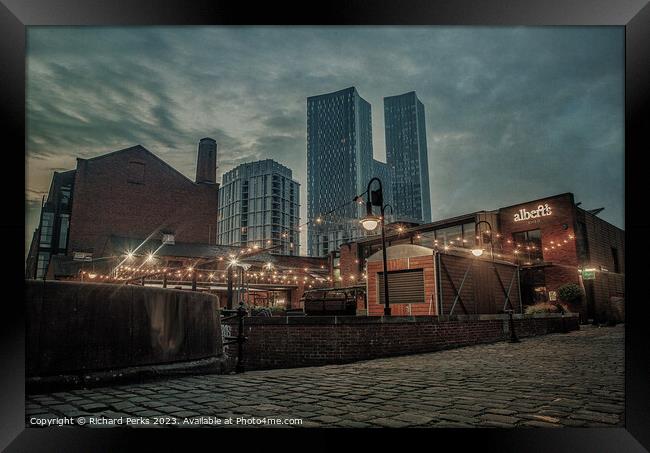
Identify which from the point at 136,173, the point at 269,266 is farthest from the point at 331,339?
the point at 136,173

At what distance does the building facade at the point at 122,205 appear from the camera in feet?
101

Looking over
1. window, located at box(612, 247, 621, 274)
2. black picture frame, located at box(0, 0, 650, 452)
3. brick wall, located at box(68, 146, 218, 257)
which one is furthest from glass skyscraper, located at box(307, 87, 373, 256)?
black picture frame, located at box(0, 0, 650, 452)

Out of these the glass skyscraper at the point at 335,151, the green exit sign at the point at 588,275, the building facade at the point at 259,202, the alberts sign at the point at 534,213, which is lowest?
the green exit sign at the point at 588,275

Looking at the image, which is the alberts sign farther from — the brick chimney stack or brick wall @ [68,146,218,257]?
the brick chimney stack

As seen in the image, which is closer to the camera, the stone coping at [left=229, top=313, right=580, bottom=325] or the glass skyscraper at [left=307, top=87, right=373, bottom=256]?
the stone coping at [left=229, top=313, right=580, bottom=325]

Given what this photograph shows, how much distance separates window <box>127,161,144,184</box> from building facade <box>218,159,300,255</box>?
174 ft

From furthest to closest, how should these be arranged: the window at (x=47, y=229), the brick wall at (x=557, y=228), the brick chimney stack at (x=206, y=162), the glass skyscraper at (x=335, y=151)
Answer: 1. the glass skyscraper at (x=335, y=151)
2. the brick chimney stack at (x=206, y=162)
3. the window at (x=47, y=229)
4. the brick wall at (x=557, y=228)

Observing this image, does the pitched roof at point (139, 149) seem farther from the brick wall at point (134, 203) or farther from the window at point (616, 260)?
the window at point (616, 260)

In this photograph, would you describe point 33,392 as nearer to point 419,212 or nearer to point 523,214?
point 523,214

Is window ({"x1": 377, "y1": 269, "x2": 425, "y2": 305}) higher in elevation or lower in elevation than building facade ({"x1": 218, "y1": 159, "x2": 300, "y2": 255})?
lower

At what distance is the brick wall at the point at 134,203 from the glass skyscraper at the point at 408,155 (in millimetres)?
131906

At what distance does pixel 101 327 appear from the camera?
3.95 metres

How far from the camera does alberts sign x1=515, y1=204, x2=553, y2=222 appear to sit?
72.3 ft

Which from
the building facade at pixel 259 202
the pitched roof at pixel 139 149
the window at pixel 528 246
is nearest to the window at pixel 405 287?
the window at pixel 528 246
